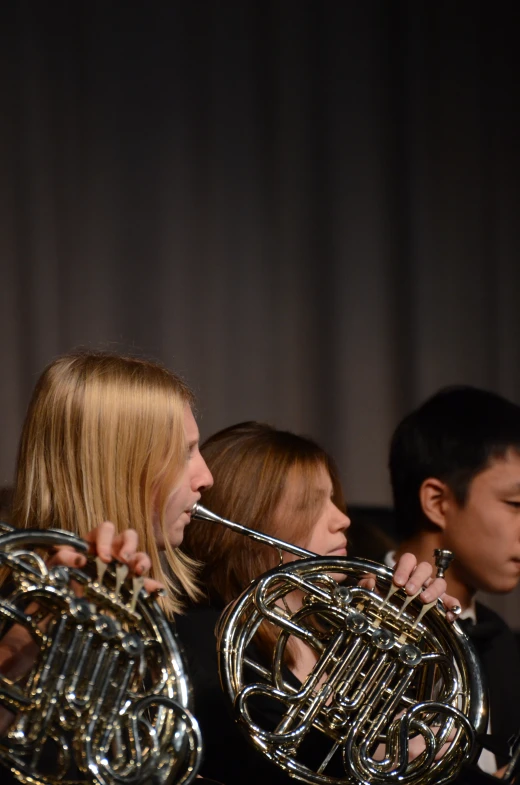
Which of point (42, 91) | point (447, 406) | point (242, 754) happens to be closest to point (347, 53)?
point (42, 91)

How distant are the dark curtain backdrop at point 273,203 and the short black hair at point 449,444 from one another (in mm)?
720

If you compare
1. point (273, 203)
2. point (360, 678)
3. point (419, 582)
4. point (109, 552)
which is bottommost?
point (360, 678)

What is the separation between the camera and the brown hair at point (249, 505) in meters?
1.61

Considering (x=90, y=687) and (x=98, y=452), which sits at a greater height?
(x=98, y=452)

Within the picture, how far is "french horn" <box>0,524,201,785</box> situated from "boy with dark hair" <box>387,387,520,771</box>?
2.93 ft

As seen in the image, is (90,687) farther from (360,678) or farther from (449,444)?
(449,444)

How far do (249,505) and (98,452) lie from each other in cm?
36

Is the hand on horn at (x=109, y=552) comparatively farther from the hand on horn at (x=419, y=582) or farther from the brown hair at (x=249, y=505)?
the brown hair at (x=249, y=505)

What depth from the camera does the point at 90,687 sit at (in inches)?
41.7

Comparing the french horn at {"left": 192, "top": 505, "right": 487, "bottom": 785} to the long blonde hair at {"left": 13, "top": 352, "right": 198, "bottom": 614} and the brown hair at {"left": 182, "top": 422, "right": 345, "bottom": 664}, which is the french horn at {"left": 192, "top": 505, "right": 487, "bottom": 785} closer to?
the long blonde hair at {"left": 13, "top": 352, "right": 198, "bottom": 614}

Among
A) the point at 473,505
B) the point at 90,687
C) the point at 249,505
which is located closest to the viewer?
the point at 90,687

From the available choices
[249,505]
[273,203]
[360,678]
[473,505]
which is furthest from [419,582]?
[273,203]

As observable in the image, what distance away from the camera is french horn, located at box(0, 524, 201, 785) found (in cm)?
104

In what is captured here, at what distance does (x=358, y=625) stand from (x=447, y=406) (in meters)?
0.84
